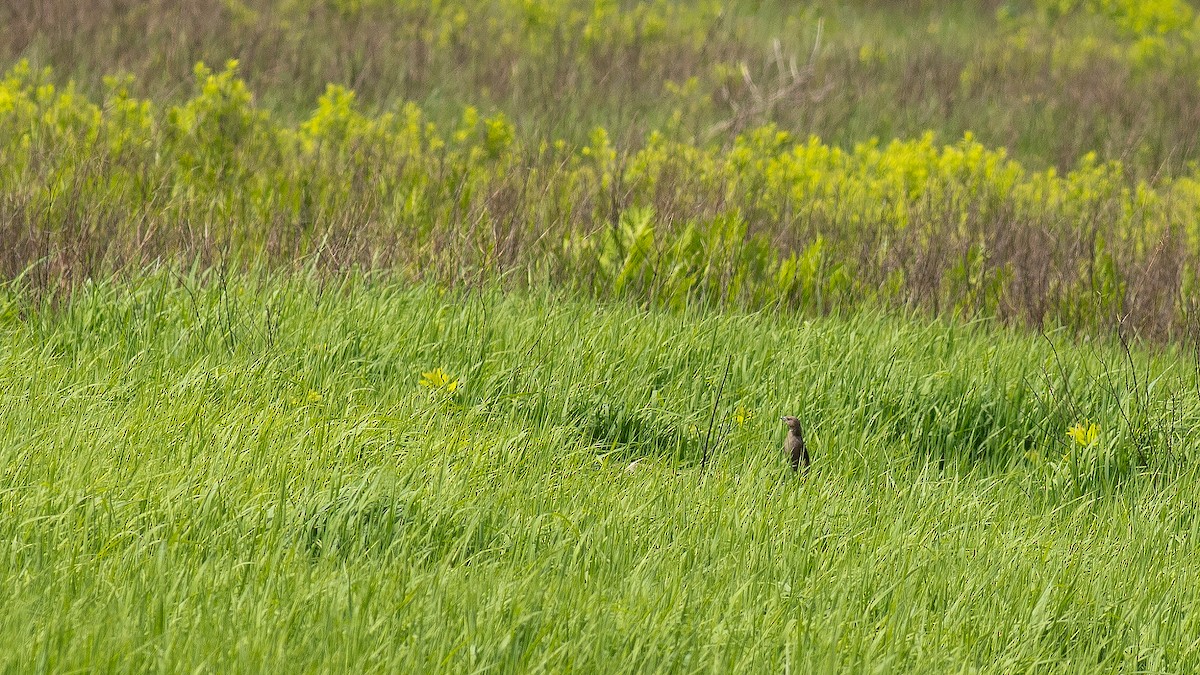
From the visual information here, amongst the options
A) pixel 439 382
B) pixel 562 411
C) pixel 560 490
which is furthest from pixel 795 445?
pixel 439 382

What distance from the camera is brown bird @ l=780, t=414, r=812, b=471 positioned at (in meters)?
3.35

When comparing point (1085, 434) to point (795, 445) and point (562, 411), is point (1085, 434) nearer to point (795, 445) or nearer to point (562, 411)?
point (795, 445)

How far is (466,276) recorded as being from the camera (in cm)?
437

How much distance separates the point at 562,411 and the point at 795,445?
26.5 inches

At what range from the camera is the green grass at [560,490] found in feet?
7.11

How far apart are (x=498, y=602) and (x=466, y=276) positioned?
2295 millimetres

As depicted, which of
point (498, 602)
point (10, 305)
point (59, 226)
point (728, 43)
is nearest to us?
point (498, 602)

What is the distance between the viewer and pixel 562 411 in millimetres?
3484

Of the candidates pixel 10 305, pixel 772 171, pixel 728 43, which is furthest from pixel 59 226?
pixel 728 43

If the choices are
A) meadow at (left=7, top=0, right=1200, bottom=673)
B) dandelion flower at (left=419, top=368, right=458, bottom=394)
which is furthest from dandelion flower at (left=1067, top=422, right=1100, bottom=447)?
dandelion flower at (left=419, top=368, right=458, bottom=394)

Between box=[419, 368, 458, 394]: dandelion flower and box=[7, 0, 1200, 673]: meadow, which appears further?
box=[419, 368, 458, 394]: dandelion flower

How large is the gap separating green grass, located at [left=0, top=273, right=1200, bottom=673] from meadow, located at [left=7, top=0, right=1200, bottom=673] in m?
0.01

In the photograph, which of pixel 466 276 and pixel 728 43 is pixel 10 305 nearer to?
pixel 466 276

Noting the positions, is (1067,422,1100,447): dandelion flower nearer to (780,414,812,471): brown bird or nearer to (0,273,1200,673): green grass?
(0,273,1200,673): green grass
